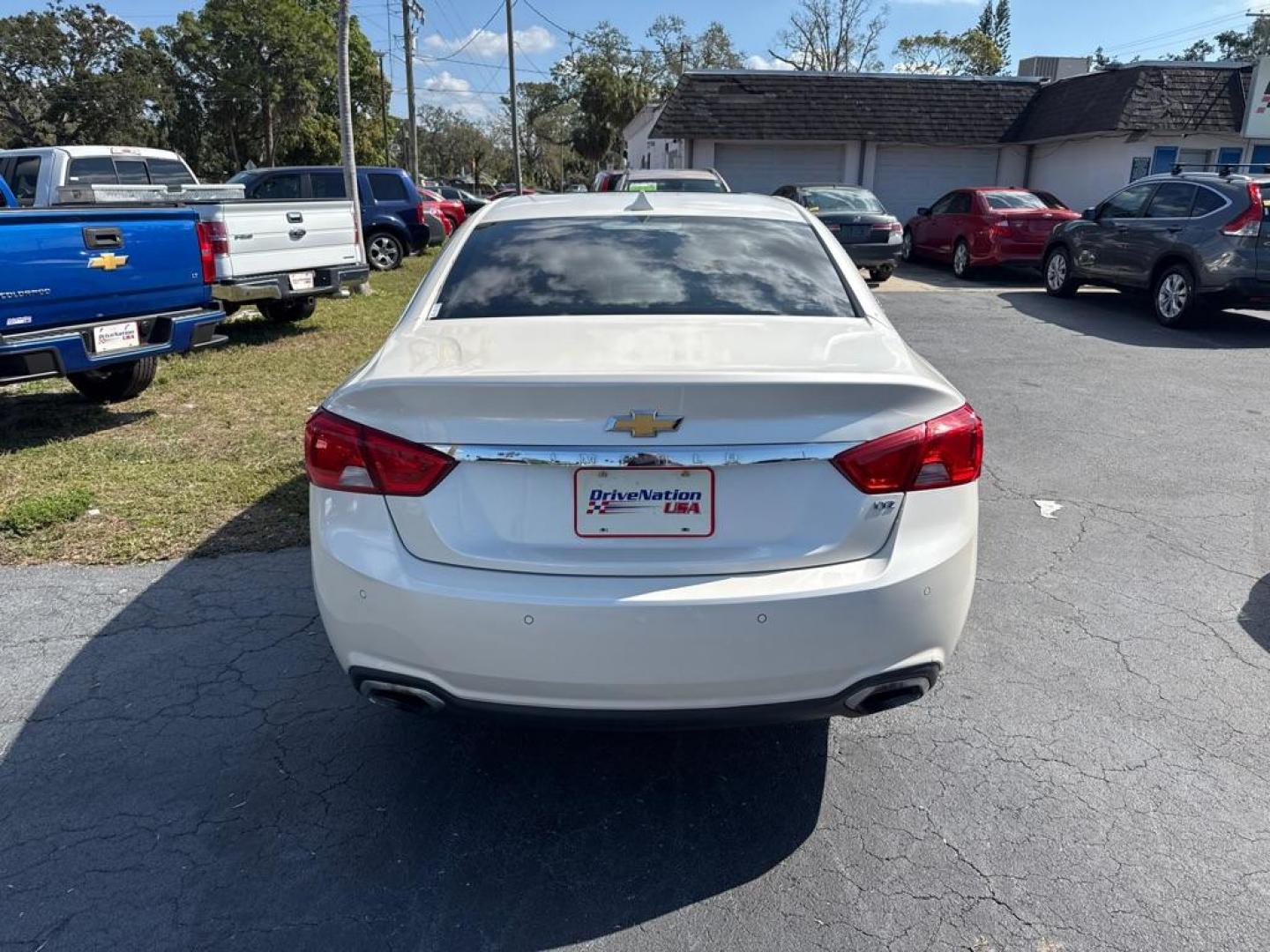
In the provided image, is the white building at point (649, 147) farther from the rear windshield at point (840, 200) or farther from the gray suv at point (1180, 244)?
the gray suv at point (1180, 244)

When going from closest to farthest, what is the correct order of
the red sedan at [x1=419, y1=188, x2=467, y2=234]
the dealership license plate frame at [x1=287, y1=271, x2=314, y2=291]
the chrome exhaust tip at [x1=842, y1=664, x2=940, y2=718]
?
the chrome exhaust tip at [x1=842, y1=664, x2=940, y2=718] < the dealership license plate frame at [x1=287, y1=271, x2=314, y2=291] < the red sedan at [x1=419, y1=188, x2=467, y2=234]

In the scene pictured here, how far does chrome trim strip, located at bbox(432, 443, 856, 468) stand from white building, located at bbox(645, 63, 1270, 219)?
22.7 meters

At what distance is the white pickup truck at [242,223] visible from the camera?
8805 mm

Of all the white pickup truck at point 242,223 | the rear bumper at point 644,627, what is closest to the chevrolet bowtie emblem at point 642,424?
the rear bumper at point 644,627

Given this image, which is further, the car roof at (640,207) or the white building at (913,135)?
the white building at (913,135)

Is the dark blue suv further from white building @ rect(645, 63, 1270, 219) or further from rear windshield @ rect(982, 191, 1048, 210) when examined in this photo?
rear windshield @ rect(982, 191, 1048, 210)

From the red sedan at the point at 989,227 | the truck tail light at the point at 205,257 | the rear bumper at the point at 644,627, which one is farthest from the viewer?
the red sedan at the point at 989,227

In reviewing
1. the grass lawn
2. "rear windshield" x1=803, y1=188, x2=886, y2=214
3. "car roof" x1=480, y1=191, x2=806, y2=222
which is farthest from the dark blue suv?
"car roof" x1=480, y1=191, x2=806, y2=222

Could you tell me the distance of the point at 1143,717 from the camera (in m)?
3.33

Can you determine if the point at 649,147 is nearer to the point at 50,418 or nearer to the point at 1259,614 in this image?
the point at 50,418

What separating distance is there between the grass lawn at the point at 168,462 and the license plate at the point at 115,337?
2.16 feet

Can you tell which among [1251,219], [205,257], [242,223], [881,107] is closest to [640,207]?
[205,257]

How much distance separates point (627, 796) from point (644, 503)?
109 cm

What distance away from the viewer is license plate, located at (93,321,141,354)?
6039 millimetres
